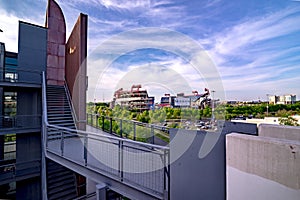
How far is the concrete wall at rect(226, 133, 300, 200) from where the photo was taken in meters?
1.01

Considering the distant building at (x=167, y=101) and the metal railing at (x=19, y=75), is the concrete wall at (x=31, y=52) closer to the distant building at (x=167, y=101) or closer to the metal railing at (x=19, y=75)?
the metal railing at (x=19, y=75)

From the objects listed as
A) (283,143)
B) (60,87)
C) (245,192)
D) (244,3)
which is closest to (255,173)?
(245,192)

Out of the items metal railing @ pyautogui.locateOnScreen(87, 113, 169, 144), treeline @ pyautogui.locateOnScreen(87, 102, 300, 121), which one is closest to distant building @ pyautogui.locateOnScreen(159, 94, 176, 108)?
treeline @ pyautogui.locateOnScreen(87, 102, 300, 121)

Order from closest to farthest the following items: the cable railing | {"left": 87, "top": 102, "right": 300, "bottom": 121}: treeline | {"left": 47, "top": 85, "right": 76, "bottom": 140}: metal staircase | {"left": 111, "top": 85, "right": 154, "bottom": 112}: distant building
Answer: the cable railing, {"left": 87, "top": 102, "right": 300, "bottom": 121}: treeline, {"left": 47, "top": 85, "right": 76, "bottom": 140}: metal staircase, {"left": 111, "top": 85, "right": 154, "bottom": 112}: distant building

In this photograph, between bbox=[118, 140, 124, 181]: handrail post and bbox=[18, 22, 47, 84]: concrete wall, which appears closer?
bbox=[118, 140, 124, 181]: handrail post

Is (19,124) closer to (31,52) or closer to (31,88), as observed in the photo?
(31,88)

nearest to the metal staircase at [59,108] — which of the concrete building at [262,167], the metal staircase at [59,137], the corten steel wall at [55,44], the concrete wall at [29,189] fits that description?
the metal staircase at [59,137]

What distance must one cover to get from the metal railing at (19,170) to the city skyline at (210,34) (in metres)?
3.95

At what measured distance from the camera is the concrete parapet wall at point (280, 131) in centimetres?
159

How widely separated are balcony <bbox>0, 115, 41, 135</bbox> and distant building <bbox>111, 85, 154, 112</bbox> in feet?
11.6

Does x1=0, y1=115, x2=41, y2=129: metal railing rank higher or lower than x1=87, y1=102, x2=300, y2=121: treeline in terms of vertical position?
lower

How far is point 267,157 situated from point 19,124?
921 cm

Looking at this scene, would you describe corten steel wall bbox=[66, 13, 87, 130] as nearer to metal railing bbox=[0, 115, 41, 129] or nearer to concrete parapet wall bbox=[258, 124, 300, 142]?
metal railing bbox=[0, 115, 41, 129]

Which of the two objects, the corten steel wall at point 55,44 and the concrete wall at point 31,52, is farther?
the corten steel wall at point 55,44
